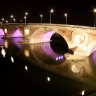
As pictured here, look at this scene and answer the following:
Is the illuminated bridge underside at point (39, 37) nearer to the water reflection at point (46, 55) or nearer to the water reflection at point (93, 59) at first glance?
the water reflection at point (46, 55)

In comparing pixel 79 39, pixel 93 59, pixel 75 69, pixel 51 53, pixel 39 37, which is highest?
pixel 79 39

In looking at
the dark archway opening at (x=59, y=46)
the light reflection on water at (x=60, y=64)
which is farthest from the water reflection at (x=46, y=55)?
the dark archway opening at (x=59, y=46)

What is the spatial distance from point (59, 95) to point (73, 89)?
1803 millimetres

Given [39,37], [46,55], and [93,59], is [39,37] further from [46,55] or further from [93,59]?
[93,59]

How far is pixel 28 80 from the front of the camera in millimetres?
24422

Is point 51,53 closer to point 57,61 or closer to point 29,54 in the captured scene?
point 29,54

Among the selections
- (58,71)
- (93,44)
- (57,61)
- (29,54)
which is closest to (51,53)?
(29,54)

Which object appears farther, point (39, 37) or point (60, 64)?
point (39, 37)

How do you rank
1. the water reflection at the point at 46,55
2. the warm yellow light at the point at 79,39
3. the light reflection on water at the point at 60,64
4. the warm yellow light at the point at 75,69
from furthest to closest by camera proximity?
the water reflection at the point at 46,55 < the warm yellow light at the point at 79,39 < the warm yellow light at the point at 75,69 < the light reflection on water at the point at 60,64

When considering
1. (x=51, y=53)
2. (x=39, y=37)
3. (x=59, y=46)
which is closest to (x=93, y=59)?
(x=51, y=53)

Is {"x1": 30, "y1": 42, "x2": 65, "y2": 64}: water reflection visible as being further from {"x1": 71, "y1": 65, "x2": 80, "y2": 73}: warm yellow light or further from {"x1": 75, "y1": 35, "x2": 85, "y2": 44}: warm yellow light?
{"x1": 71, "y1": 65, "x2": 80, "y2": 73}: warm yellow light

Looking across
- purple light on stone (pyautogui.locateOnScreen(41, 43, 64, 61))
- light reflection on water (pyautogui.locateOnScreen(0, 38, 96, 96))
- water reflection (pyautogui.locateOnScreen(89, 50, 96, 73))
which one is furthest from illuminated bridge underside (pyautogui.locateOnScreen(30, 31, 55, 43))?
water reflection (pyautogui.locateOnScreen(89, 50, 96, 73))

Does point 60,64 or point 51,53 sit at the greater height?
point 51,53

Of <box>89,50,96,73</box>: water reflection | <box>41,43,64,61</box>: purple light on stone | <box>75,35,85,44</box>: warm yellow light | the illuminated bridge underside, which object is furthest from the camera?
the illuminated bridge underside
